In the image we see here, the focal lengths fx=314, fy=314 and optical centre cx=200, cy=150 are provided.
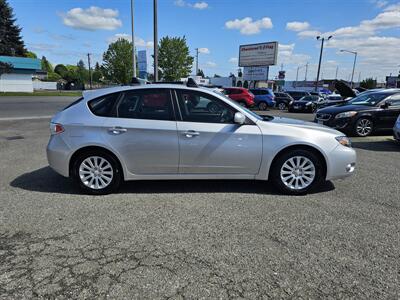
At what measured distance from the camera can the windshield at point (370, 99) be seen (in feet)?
35.5

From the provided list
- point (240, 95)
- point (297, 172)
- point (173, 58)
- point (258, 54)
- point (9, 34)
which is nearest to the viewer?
point (297, 172)

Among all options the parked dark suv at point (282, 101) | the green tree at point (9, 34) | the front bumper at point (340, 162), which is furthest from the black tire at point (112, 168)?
the green tree at point (9, 34)

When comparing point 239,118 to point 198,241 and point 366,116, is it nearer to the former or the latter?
point 198,241

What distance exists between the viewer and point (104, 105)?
4629 millimetres

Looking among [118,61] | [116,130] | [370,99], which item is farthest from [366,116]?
[118,61]

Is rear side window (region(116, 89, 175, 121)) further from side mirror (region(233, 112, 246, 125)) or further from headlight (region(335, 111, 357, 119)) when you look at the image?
headlight (region(335, 111, 357, 119))

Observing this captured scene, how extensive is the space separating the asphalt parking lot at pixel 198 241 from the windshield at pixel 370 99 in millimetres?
6465

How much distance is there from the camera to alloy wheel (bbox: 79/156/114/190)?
15.1 ft

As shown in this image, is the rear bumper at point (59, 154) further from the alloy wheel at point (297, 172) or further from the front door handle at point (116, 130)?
the alloy wheel at point (297, 172)

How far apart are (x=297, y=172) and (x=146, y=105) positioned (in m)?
2.45

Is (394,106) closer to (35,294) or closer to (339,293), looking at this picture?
(339,293)

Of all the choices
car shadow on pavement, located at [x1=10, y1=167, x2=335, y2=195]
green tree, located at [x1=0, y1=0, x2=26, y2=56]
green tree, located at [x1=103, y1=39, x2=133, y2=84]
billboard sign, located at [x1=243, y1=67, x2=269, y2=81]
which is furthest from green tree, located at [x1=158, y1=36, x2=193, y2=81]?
car shadow on pavement, located at [x1=10, y1=167, x2=335, y2=195]

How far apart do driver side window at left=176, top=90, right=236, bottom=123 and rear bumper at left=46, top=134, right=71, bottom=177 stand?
1795mm

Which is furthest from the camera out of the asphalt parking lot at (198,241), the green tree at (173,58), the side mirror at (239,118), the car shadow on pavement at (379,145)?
the green tree at (173,58)
